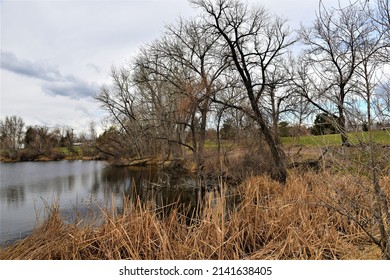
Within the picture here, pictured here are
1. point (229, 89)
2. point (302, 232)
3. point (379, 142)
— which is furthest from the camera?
point (229, 89)

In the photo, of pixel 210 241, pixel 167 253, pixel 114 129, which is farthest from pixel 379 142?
pixel 114 129

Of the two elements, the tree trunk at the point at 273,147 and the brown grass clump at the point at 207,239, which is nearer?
the brown grass clump at the point at 207,239

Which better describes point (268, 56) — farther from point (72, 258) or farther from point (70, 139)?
point (70, 139)

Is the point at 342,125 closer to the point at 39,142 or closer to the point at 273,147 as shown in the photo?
the point at 273,147

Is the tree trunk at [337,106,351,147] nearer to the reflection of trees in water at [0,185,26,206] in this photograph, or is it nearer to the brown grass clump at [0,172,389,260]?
the brown grass clump at [0,172,389,260]

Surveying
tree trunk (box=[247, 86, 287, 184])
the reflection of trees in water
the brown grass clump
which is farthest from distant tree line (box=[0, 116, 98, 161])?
the brown grass clump

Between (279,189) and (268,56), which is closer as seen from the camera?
(279,189)

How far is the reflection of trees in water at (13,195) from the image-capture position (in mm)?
11276

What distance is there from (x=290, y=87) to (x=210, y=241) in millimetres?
11020

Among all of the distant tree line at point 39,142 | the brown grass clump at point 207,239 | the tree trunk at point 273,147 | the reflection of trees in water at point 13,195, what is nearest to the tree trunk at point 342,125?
the brown grass clump at point 207,239

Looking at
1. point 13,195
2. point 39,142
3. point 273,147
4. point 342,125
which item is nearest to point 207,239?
point 342,125

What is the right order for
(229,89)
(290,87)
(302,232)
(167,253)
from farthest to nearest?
1. (229,89)
2. (290,87)
3. (302,232)
4. (167,253)

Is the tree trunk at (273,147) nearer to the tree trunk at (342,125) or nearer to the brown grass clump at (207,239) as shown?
the brown grass clump at (207,239)

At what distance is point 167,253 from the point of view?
3.46 metres
